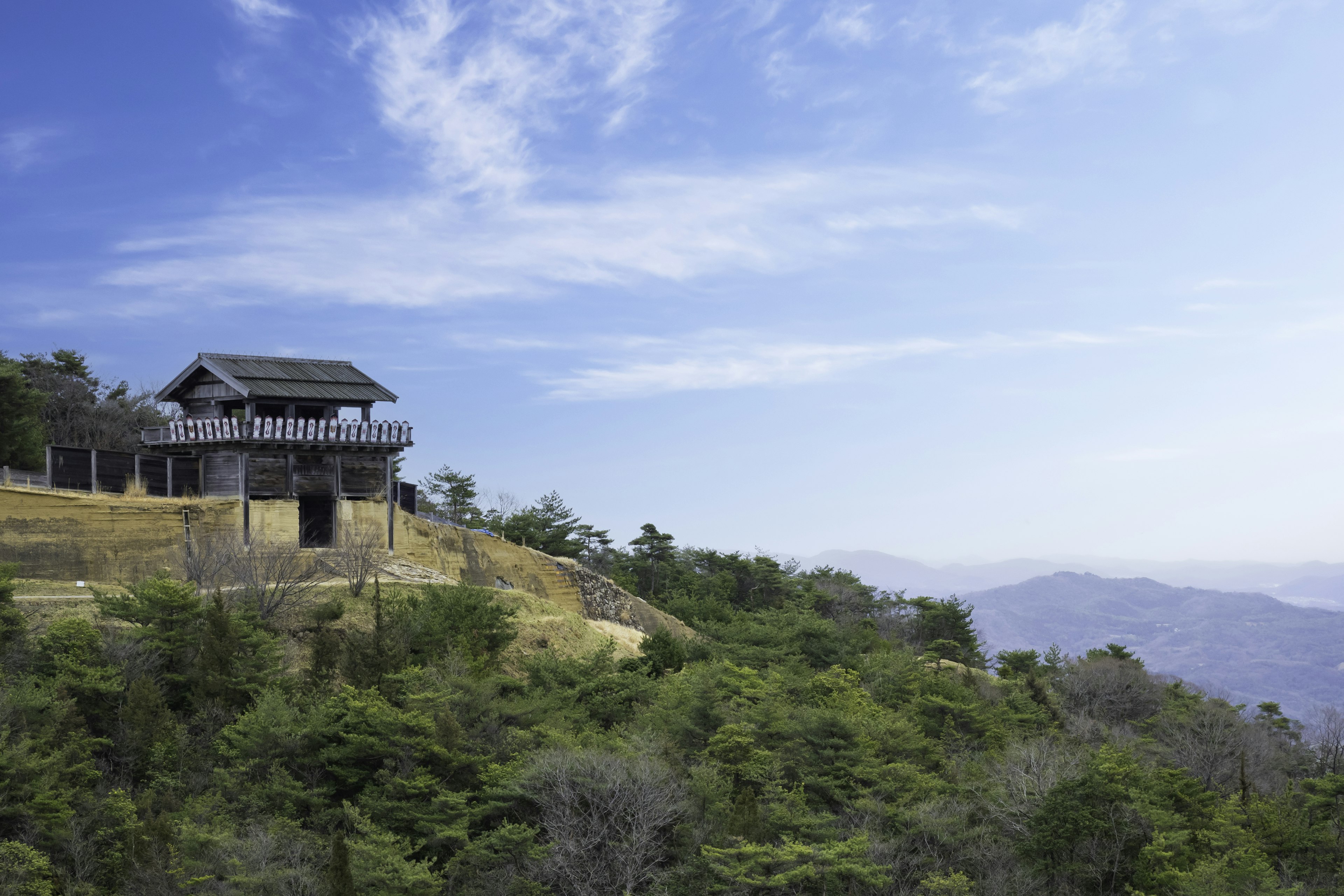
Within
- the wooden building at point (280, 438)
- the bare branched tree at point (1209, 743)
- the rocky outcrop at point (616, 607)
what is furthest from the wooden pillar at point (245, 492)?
the bare branched tree at point (1209, 743)

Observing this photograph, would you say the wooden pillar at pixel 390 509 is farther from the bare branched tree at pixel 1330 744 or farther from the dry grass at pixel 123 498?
the bare branched tree at pixel 1330 744

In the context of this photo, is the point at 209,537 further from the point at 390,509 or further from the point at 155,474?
the point at 390,509

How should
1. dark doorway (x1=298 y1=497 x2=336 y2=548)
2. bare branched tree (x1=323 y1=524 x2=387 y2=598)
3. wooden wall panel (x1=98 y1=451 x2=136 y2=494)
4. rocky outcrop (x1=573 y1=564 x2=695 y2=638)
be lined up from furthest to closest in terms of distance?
rocky outcrop (x1=573 y1=564 x2=695 y2=638)
dark doorway (x1=298 y1=497 x2=336 y2=548)
wooden wall panel (x1=98 y1=451 x2=136 y2=494)
bare branched tree (x1=323 y1=524 x2=387 y2=598)

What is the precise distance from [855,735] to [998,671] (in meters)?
35.6

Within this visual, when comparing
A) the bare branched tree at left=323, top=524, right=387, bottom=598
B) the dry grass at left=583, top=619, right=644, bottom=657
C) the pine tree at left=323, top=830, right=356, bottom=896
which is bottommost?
the pine tree at left=323, top=830, right=356, bottom=896

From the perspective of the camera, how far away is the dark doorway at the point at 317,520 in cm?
4600

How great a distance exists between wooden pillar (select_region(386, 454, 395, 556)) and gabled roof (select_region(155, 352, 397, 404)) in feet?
11.6

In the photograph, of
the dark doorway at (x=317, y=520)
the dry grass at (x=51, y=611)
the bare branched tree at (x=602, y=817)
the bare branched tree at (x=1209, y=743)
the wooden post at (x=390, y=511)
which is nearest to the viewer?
the bare branched tree at (x=602, y=817)

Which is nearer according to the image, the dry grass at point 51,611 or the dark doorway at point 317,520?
the dry grass at point 51,611

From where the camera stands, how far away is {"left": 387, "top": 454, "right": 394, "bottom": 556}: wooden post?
46.7 meters

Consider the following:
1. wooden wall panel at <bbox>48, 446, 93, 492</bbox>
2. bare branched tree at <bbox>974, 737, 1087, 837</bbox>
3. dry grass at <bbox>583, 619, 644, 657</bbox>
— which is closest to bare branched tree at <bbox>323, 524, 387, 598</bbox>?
dry grass at <bbox>583, 619, 644, 657</bbox>

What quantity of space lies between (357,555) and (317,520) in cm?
696

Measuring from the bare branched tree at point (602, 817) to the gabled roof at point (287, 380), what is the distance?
25.2 metres

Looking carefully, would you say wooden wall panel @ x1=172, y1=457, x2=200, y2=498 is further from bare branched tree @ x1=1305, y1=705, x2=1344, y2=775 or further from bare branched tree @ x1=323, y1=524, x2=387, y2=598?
bare branched tree @ x1=1305, y1=705, x2=1344, y2=775
